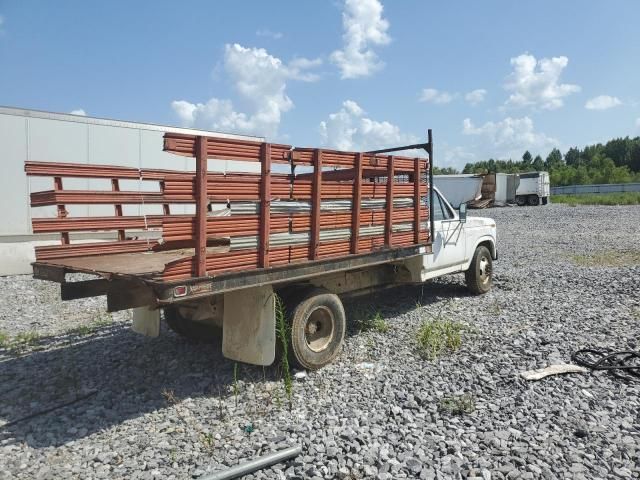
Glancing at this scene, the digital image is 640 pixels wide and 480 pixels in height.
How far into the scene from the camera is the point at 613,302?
766 cm

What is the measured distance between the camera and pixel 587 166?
282 ft

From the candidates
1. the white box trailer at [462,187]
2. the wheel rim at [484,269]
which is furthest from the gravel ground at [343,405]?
the white box trailer at [462,187]

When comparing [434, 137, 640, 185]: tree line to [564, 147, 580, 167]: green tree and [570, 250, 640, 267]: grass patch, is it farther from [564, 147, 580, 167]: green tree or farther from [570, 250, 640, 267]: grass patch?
[570, 250, 640, 267]: grass patch

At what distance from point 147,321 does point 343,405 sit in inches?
86.0

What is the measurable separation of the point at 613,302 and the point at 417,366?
450cm

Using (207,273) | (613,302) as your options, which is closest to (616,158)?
(613,302)

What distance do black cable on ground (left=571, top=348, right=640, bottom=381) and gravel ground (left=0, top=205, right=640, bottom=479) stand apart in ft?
0.53

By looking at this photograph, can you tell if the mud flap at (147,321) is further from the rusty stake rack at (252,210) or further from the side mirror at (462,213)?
the side mirror at (462,213)

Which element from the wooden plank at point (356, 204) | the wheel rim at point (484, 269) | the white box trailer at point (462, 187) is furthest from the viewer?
the white box trailer at point (462, 187)

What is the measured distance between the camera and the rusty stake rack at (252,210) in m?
3.62

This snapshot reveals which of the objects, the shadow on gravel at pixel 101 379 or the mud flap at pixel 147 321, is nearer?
the shadow on gravel at pixel 101 379

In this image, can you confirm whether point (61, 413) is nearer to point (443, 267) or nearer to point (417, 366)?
point (417, 366)

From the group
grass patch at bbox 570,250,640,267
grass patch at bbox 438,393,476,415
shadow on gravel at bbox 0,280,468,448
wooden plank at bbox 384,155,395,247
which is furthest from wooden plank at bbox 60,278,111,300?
grass patch at bbox 570,250,640,267

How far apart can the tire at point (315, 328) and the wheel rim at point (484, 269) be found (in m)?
4.07
